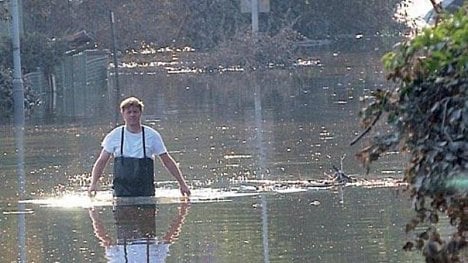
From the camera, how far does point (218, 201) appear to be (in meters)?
13.9

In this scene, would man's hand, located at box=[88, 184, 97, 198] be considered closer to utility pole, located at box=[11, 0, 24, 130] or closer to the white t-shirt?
the white t-shirt

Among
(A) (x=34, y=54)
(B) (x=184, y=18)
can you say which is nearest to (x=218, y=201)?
(A) (x=34, y=54)

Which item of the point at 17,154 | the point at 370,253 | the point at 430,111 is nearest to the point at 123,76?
the point at 17,154

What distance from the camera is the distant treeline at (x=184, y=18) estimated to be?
54031 mm

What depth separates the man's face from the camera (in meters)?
12.6

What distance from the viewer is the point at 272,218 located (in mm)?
12625

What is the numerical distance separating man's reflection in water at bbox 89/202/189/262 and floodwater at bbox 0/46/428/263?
0.5 inches

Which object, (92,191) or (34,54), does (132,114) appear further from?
(34,54)

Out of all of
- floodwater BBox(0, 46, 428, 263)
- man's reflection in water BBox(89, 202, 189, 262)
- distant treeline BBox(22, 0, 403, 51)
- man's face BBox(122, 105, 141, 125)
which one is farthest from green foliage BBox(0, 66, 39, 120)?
man's face BBox(122, 105, 141, 125)

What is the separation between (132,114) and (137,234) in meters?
1.28

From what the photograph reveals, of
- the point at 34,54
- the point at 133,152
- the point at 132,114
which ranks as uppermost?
the point at 34,54

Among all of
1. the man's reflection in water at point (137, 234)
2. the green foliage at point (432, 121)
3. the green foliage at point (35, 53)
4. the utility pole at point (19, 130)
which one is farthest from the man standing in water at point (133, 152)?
the green foliage at point (35, 53)

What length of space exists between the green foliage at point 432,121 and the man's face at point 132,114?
6.79 m

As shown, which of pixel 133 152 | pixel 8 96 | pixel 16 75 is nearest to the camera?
pixel 133 152
